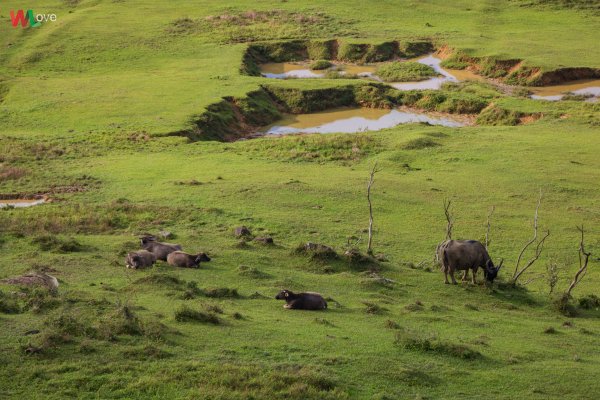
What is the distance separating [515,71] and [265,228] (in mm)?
40907

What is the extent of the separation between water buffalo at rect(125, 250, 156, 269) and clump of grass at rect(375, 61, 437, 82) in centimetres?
4685

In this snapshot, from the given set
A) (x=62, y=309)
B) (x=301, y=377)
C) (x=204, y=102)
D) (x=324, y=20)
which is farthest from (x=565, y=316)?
(x=324, y=20)

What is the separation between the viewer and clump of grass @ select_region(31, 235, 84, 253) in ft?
79.2

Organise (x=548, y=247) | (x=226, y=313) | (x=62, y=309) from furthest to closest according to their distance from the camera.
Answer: (x=548, y=247), (x=226, y=313), (x=62, y=309)

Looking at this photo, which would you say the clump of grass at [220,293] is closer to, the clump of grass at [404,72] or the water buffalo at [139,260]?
the water buffalo at [139,260]

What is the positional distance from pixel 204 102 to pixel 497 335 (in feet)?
125

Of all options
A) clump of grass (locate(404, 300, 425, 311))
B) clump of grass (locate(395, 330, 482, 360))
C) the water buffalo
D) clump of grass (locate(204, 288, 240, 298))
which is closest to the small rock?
the water buffalo

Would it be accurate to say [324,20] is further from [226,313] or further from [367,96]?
[226,313]

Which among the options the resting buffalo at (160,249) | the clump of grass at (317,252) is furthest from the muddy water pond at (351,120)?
the resting buffalo at (160,249)

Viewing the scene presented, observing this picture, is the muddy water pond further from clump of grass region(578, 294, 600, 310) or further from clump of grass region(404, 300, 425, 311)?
clump of grass region(404, 300, 425, 311)

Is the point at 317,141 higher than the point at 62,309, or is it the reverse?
the point at 62,309

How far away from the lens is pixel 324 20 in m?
80.0

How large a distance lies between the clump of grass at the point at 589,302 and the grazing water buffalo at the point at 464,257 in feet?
8.42

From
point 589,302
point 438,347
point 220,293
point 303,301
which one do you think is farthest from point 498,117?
point 438,347
